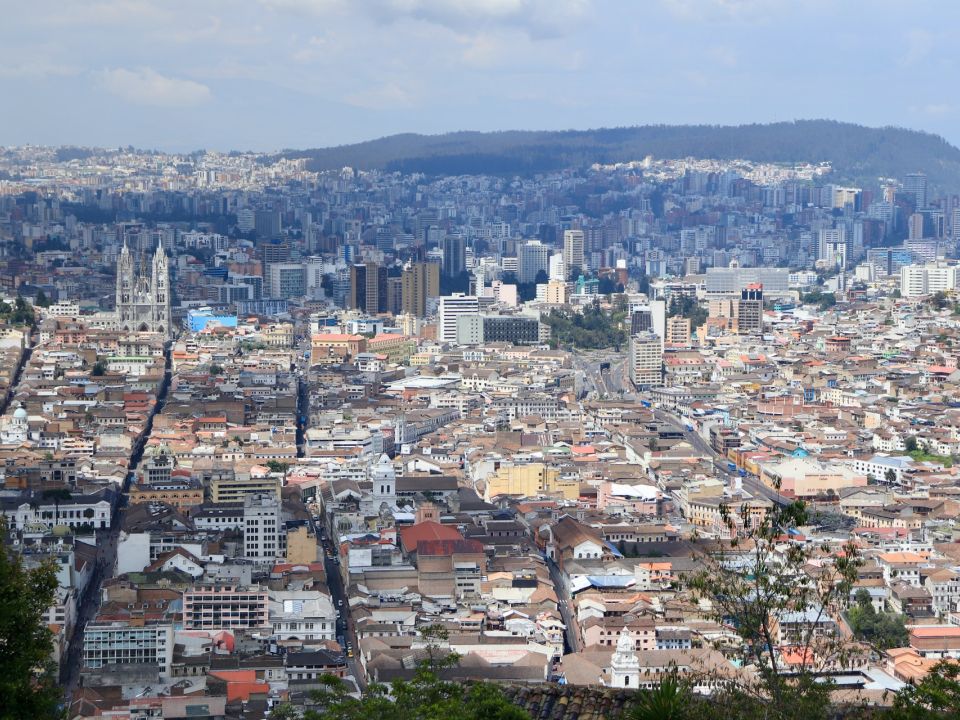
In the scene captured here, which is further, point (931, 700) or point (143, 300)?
point (143, 300)

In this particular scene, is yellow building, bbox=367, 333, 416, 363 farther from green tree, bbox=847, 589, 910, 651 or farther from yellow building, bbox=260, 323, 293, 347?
green tree, bbox=847, 589, 910, 651

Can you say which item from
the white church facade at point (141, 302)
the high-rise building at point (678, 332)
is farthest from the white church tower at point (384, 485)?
the high-rise building at point (678, 332)

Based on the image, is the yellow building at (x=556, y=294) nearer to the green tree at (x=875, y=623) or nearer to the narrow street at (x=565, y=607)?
the narrow street at (x=565, y=607)

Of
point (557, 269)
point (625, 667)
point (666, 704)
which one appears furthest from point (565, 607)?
point (557, 269)

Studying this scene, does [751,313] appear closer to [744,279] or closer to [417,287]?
[417,287]

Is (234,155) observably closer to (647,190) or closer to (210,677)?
(647,190)

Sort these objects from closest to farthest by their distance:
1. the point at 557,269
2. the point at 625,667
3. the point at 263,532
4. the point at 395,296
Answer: the point at 625,667 < the point at 263,532 < the point at 395,296 < the point at 557,269

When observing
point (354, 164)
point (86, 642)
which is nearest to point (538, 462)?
point (86, 642)
